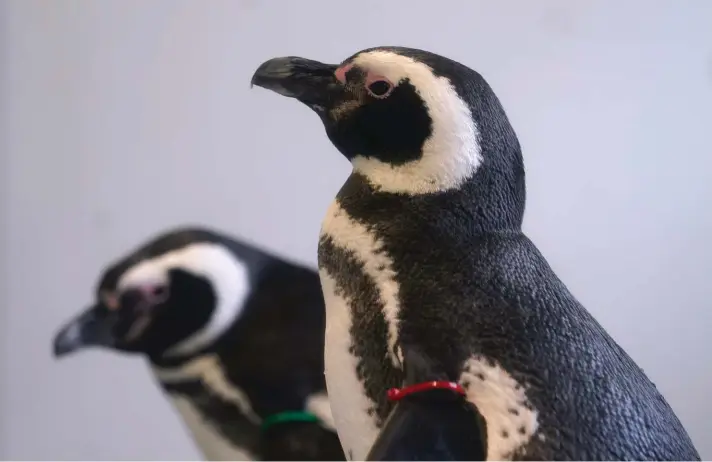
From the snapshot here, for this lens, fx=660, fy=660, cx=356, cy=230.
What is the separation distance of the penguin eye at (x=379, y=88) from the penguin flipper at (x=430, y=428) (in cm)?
14

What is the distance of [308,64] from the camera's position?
15.5 inches

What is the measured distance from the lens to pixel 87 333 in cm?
64

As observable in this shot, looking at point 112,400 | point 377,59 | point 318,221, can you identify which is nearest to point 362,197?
point 377,59

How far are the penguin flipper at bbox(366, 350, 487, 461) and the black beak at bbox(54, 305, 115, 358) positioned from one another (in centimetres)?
43

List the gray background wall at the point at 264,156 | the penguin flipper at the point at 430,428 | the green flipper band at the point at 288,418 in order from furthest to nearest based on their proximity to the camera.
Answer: the gray background wall at the point at 264,156 < the green flipper band at the point at 288,418 < the penguin flipper at the point at 430,428

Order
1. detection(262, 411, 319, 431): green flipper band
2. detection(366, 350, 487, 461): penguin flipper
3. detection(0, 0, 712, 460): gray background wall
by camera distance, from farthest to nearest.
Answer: detection(0, 0, 712, 460): gray background wall, detection(262, 411, 319, 431): green flipper band, detection(366, 350, 487, 461): penguin flipper

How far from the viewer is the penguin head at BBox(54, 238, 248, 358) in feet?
2.06

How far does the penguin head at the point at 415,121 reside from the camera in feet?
1.12

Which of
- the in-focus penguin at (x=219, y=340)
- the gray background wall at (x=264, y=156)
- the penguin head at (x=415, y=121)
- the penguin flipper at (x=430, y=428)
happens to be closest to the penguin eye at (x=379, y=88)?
the penguin head at (x=415, y=121)

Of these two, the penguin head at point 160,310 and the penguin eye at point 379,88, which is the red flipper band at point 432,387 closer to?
the penguin eye at point 379,88

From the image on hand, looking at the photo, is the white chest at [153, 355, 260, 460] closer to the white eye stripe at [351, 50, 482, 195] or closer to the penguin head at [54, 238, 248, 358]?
the penguin head at [54, 238, 248, 358]

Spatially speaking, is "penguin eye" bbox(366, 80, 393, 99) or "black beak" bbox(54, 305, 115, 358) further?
"black beak" bbox(54, 305, 115, 358)

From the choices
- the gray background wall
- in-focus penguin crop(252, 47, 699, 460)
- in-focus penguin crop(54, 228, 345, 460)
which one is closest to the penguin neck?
in-focus penguin crop(252, 47, 699, 460)

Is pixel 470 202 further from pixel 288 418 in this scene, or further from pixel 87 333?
pixel 87 333
